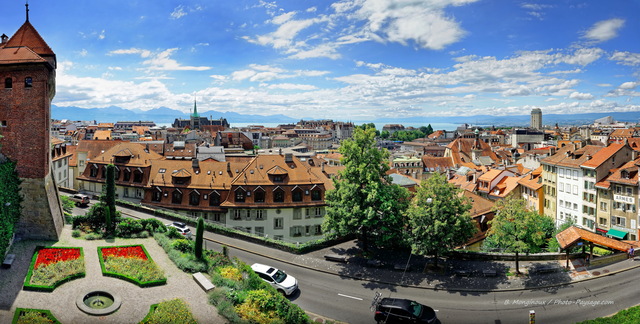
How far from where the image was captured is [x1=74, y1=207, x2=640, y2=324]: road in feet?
90.7

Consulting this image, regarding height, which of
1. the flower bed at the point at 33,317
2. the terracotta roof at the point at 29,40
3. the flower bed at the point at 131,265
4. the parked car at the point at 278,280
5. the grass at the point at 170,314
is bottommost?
the parked car at the point at 278,280

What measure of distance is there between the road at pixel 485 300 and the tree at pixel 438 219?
403 cm

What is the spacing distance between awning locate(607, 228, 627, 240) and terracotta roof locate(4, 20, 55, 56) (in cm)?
6732

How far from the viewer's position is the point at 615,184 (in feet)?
178

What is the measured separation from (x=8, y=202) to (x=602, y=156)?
6859 centimetres

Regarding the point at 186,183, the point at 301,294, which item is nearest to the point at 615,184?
the point at 301,294

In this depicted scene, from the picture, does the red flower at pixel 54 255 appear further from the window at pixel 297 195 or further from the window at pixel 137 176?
the window at pixel 137 176

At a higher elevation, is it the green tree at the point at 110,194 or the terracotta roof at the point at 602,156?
the terracotta roof at the point at 602,156

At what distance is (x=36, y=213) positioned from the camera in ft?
107

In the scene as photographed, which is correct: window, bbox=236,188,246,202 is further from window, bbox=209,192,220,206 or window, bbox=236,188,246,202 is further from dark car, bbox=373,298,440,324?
dark car, bbox=373,298,440,324

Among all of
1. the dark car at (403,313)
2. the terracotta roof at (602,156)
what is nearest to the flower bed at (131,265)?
the dark car at (403,313)

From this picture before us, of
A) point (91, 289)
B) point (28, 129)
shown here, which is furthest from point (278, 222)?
point (28, 129)

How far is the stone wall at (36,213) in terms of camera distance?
32500 millimetres

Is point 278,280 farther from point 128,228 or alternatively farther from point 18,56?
point 18,56
